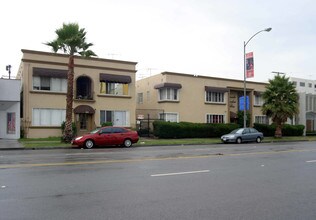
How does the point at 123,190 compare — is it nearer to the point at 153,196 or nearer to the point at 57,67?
the point at 153,196

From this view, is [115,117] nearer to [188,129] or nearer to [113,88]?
[113,88]

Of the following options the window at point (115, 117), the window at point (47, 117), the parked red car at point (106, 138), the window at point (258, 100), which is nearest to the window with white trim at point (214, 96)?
the window at point (258, 100)

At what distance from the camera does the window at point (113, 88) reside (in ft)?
115

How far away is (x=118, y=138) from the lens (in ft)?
81.8

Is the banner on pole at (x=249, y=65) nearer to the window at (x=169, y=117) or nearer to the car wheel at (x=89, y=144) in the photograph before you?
the window at (x=169, y=117)

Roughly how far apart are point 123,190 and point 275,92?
3519cm

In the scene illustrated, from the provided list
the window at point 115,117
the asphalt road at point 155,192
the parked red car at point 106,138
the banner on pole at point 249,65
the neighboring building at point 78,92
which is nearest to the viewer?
the asphalt road at point 155,192

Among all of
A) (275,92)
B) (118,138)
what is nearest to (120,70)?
(118,138)

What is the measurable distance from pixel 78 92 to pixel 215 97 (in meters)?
16.3

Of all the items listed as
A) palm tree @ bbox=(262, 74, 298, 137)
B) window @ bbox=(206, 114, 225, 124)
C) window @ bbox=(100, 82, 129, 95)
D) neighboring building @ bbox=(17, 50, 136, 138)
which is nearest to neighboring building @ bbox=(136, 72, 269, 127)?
window @ bbox=(206, 114, 225, 124)

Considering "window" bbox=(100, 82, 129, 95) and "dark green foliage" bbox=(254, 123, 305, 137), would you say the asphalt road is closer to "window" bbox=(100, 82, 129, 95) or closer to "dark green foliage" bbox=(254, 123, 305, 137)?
"window" bbox=(100, 82, 129, 95)

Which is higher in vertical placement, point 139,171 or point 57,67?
point 57,67

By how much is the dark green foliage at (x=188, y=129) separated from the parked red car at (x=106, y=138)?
9323mm

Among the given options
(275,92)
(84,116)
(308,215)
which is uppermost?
(275,92)
